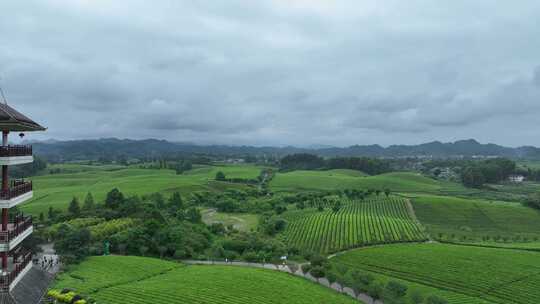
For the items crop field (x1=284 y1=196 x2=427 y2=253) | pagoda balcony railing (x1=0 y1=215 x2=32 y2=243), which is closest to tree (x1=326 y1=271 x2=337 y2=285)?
crop field (x1=284 y1=196 x2=427 y2=253)

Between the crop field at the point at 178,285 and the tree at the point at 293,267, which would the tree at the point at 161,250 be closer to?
the crop field at the point at 178,285

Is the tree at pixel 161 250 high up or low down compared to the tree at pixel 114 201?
down

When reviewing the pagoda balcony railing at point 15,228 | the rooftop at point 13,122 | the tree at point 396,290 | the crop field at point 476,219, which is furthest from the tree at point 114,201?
the crop field at point 476,219

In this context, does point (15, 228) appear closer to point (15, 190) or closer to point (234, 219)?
point (15, 190)

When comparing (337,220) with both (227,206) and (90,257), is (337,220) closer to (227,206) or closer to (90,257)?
(227,206)

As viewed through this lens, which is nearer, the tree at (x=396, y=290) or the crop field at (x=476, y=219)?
the tree at (x=396, y=290)

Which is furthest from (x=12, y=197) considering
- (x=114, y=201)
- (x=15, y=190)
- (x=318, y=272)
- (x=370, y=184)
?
(x=370, y=184)

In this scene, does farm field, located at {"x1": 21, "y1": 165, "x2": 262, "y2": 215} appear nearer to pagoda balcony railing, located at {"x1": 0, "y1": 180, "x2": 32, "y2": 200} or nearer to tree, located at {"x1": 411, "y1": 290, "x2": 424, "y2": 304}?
pagoda balcony railing, located at {"x1": 0, "y1": 180, "x2": 32, "y2": 200}
